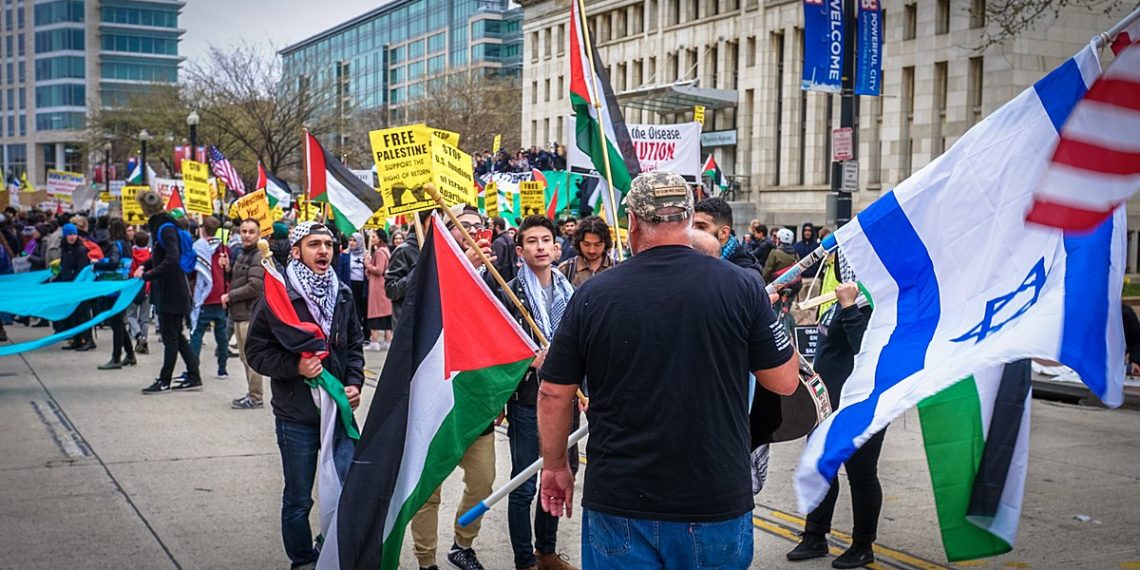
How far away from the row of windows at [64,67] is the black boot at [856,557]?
444 ft

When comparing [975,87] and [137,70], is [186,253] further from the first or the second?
[137,70]

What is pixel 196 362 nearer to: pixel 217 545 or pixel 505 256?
pixel 505 256

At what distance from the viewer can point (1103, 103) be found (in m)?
4.59

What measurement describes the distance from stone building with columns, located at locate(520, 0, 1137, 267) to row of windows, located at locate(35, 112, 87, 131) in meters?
77.3

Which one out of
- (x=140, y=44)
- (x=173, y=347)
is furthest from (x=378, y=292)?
(x=140, y=44)

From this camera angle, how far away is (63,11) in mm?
128625

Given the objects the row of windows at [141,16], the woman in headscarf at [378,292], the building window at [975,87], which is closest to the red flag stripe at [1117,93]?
the woman in headscarf at [378,292]

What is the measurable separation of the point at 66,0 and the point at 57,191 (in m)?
101

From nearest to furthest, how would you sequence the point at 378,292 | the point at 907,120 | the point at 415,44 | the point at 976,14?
1. the point at 378,292
2. the point at 976,14
3. the point at 907,120
4. the point at 415,44

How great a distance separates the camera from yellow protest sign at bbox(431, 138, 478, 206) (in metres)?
10.5

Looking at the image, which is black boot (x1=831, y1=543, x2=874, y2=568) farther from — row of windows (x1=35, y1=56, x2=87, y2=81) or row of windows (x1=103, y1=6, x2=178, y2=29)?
row of windows (x1=103, y1=6, x2=178, y2=29)

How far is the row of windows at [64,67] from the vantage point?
129 m

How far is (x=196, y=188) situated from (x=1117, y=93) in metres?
17.9

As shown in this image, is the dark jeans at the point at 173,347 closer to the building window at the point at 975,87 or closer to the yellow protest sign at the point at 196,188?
the yellow protest sign at the point at 196,188
